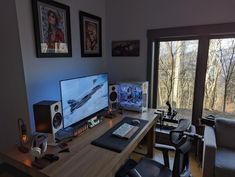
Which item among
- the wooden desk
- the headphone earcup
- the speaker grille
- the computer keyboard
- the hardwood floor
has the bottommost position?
the hardwood floor

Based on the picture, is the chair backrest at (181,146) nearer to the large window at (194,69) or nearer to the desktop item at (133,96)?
the desktop item at (133,96)

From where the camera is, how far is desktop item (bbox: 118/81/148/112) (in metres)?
2.31

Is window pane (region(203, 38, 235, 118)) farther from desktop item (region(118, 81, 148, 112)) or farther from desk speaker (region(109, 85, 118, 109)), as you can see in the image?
desk speaker (region(109, 85, 118, 109))

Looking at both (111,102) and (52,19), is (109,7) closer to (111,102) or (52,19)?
(52,19)

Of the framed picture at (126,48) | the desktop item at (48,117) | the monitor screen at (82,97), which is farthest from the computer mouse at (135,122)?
the framed picture at (126,48)

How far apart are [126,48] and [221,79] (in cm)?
143

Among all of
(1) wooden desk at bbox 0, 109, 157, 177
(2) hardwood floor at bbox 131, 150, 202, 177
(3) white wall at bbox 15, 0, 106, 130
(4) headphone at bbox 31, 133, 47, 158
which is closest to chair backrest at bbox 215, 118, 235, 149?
(2) hardwood floor at bbox 131, 150, 202, 177

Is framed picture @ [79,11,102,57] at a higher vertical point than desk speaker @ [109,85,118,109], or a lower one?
higher

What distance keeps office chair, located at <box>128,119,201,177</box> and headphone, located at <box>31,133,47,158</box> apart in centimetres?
71

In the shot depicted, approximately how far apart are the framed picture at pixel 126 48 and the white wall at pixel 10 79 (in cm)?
150

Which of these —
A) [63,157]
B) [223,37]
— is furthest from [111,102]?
[223,37]

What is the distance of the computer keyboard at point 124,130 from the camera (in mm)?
1669

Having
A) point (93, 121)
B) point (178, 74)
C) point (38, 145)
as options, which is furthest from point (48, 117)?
point (178, 74)

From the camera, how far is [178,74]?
2.52m
